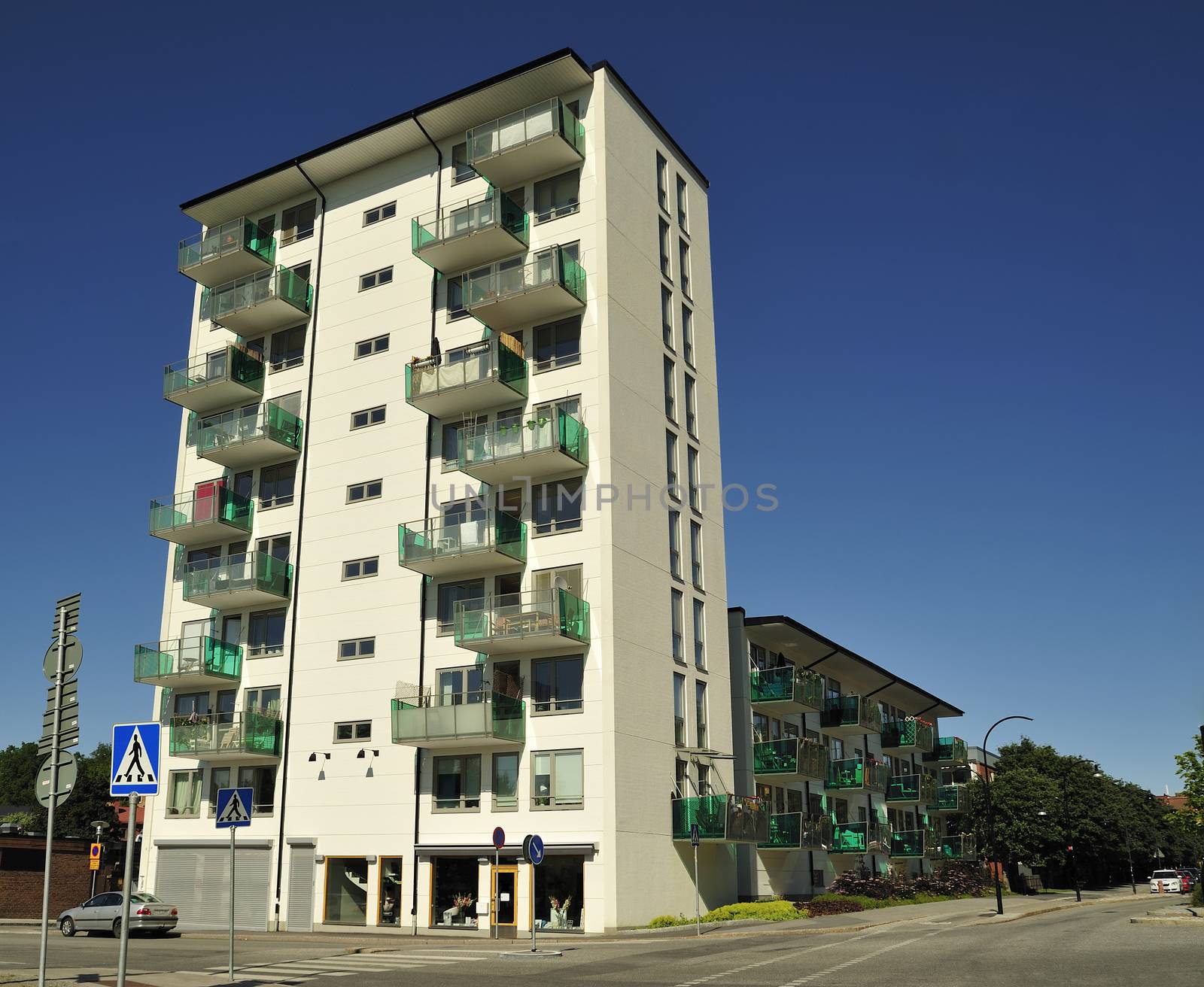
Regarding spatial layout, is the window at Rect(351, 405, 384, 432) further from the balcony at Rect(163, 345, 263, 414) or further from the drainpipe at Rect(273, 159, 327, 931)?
the balcony at Rect(163, 345, 263, 414)

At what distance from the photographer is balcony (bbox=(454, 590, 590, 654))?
3319 cm

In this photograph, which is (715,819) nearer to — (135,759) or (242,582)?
(242,582)

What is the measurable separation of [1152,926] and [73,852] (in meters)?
47.0

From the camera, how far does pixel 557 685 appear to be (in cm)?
3434

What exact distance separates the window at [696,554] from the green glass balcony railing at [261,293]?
17721 mm

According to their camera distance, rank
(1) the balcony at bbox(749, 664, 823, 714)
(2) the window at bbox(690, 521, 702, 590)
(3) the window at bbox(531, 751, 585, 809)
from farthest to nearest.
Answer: (1) the balcony at bbox(749, 664, 823, 714), (2) the window at bbox(690, 521, 702, 590), (3) the window at bbox(531, 751, 585, 809)

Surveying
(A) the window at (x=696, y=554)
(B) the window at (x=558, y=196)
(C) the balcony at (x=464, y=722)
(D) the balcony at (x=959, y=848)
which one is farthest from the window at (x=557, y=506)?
(D) the balcony at (x=959, y=848)

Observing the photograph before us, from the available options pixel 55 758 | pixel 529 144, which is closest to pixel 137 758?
pixel 55 758

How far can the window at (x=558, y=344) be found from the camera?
37.5 m

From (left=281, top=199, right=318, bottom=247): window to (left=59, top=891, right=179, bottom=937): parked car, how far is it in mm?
25914

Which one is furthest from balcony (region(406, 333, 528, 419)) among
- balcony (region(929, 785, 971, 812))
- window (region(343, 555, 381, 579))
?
balcony (region(929, 785, 971, 812))

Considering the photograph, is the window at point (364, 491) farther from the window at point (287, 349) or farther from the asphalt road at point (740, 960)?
the asphalt road at point (740, 960)

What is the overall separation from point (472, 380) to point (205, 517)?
13380mm

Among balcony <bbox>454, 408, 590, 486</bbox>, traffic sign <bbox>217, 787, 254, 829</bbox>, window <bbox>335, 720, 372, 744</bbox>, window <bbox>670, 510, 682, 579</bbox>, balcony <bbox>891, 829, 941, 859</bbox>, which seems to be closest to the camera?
traffic sign <bbox>217, 787, 254, 829</bbox>
